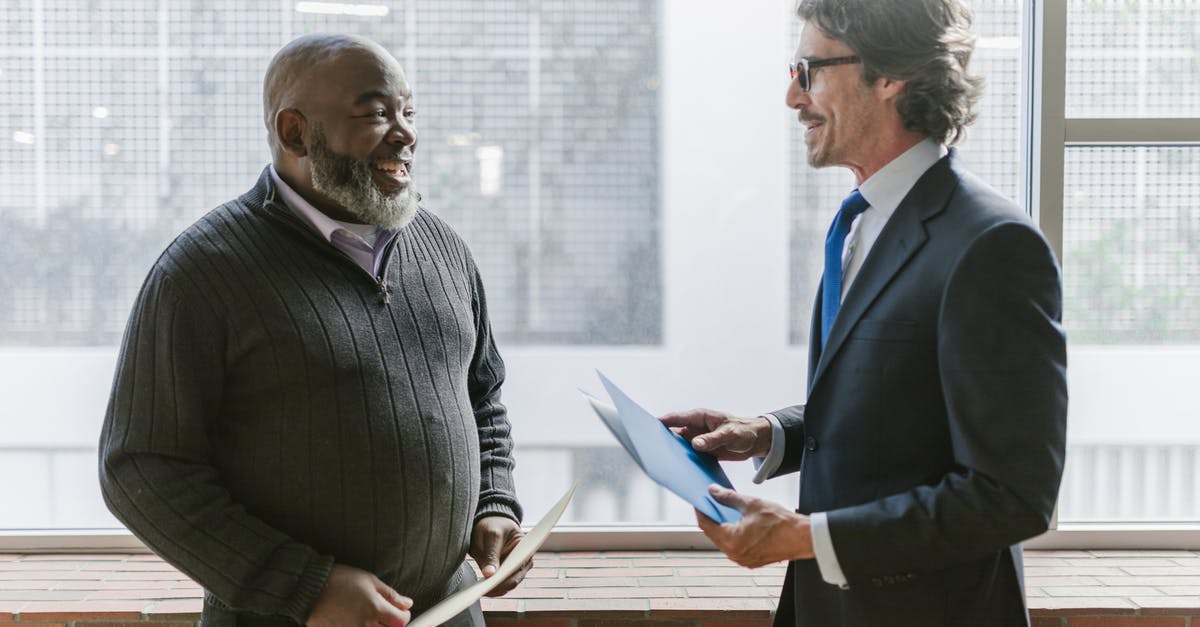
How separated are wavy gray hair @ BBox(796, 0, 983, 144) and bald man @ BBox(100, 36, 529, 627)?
872mm

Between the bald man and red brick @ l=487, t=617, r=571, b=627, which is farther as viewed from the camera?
red brick @ l=487, t=617, r=571, b=627

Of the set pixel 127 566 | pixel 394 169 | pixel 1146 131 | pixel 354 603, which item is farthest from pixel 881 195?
pixel 127 566

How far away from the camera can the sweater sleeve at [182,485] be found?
1.60 m

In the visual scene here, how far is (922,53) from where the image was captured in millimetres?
1613

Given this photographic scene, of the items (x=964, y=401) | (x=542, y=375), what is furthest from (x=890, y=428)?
(x=542, y=375)

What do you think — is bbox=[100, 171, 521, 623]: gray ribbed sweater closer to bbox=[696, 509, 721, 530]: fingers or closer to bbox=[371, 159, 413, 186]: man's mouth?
bbox=[371, 159, 413, 186]: man's mouth

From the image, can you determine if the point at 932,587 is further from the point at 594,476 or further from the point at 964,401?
the point at 594,476

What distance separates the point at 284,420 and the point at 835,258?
3.26 feet

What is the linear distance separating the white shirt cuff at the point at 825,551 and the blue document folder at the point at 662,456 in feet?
0.44

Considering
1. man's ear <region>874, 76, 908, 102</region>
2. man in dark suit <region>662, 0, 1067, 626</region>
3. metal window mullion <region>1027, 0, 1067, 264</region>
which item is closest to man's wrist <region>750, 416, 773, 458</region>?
man in dark suit <region>662, 0, 1067, 626</region>

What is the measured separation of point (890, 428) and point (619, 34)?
172 cm

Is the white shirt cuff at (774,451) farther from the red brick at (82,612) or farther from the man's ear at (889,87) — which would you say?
the red brick at (82,612)

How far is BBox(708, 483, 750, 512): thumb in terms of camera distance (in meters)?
1.53

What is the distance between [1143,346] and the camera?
9.77 ft
